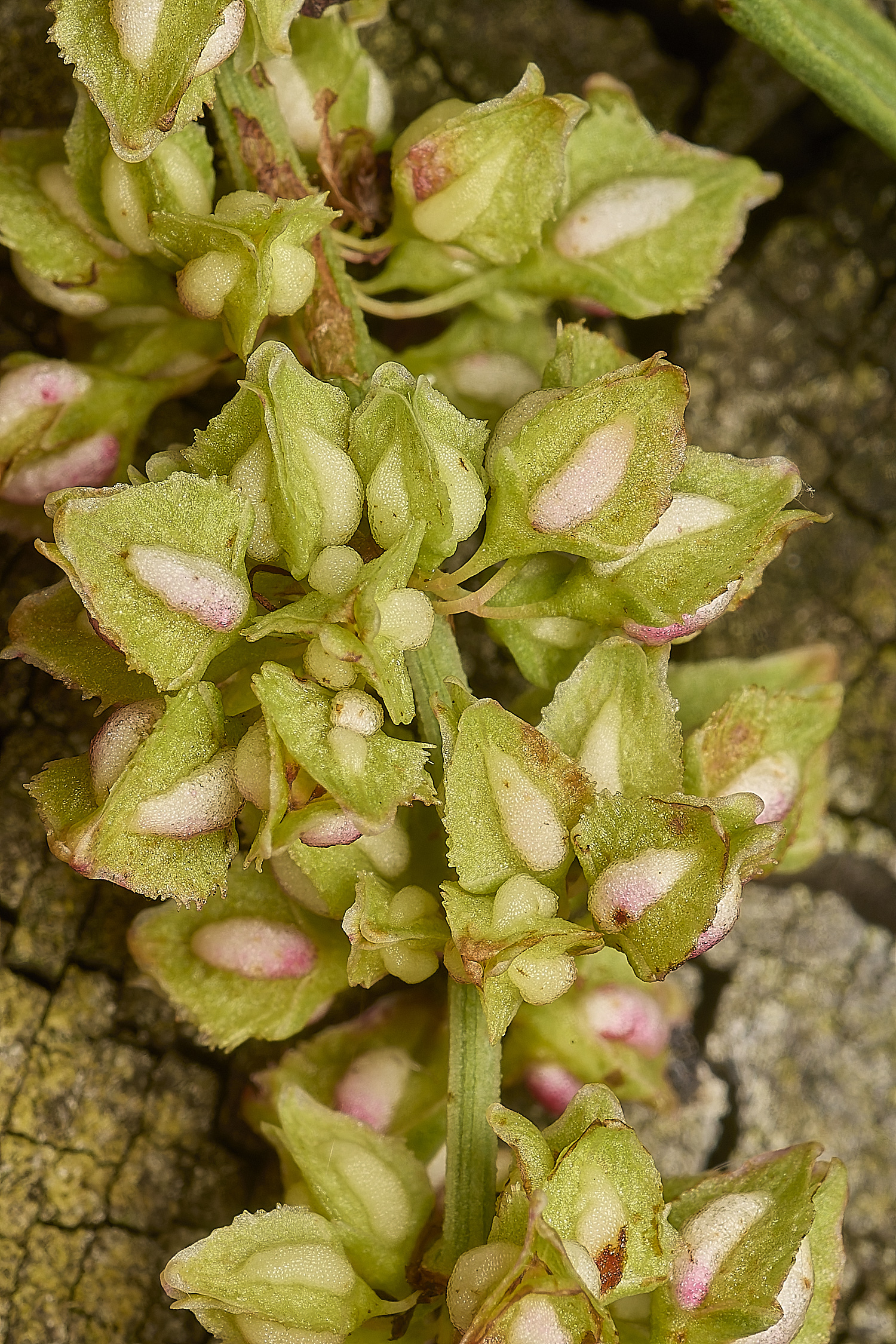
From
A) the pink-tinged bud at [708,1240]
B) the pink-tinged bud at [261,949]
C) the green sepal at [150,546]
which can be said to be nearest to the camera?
the green sepal at [150,546]

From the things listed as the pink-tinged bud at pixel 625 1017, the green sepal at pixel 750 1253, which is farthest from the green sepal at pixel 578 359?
the green sepal at pixel 750 1253

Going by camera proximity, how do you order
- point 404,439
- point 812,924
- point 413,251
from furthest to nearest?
1. point 812,924
2. point 413,251
3. point 404,439

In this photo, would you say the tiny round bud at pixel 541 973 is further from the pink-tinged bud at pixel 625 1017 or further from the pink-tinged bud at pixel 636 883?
the pink-tinged bud at pixel 625 1017

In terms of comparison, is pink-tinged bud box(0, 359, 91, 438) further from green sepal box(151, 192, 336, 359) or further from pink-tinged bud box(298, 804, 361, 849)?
pink-tinged bud box(298, 804, 361, 849)

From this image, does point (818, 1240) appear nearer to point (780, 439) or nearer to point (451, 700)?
point (451, 700)

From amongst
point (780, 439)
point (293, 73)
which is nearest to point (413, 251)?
point (293, 73)

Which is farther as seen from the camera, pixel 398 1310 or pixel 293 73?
pixel 293 73
